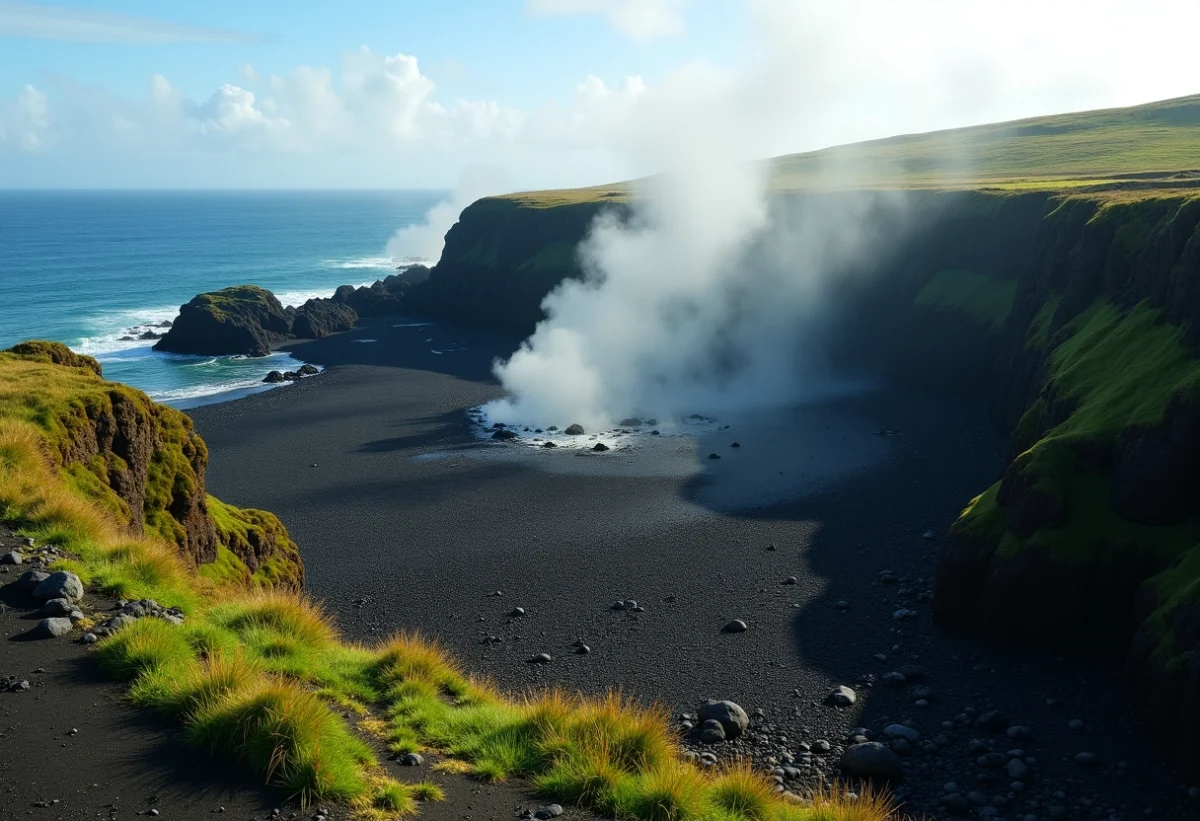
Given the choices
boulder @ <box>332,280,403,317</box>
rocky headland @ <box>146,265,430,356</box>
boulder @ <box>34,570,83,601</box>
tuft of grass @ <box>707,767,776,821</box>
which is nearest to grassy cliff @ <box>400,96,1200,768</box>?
tuft of grass @ <box>707,767,776,821</box>

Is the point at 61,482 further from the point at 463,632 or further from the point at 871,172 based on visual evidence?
the point at 871,172

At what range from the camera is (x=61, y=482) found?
20.1 metres

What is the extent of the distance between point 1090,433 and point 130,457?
29.7 m

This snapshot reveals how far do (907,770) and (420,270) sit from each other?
130 m

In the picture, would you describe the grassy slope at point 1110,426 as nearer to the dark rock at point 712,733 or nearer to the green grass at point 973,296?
the dark rock at point 712,733

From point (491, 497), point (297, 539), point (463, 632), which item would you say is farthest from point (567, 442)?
point (463, 632)

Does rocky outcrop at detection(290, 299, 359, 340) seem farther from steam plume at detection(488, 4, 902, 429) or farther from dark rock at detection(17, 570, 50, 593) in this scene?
dark rock at detection(17, 570, 50, 593)

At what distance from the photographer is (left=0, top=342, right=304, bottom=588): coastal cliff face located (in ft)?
74.0

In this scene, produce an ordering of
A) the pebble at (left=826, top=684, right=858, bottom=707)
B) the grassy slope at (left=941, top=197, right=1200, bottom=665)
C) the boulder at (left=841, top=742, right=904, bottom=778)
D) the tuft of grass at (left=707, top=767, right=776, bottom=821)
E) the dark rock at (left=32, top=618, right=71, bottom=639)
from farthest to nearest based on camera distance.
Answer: the grassy slope at (left=941, top=197, right=1200, bottom=665), the pebble at (left=826, top=684, right=858, bottom=707), the boulder at (left=841, top=742, right=904, bottom=778), the dark rock at (left=32, top=618, right=71, bottom=639), the tuft of grass at (left=707, top=767, right=776, bottom=821)

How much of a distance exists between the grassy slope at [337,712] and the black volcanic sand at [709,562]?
29.2ft

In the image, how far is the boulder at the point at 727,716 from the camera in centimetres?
2248

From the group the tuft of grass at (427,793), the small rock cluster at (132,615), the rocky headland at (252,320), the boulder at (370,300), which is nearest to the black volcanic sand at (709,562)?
the tuft of grass at (427,793)

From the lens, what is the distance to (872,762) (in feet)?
68.5

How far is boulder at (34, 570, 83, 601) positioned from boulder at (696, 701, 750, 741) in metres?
14.3
